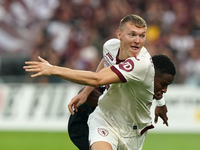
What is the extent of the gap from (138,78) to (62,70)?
35.9 inches

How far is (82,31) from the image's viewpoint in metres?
15.0

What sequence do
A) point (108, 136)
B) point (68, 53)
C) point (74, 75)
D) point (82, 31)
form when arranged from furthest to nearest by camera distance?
point (82, 31), point (68, 53), point (108, 136), point (74, 75)

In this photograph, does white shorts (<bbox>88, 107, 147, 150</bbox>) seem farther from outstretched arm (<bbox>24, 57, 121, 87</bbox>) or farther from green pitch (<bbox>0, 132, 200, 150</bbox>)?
green pitch (<bbox>0, 132, 200, 150</bbox>)

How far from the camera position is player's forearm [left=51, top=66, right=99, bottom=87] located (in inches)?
188

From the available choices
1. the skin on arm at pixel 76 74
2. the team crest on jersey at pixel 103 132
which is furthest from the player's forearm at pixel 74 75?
the team crest on jersey at pixel 103 132

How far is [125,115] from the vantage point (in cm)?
561

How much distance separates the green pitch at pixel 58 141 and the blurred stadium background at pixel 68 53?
0.08ft

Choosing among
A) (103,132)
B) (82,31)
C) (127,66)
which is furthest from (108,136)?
(82,31)

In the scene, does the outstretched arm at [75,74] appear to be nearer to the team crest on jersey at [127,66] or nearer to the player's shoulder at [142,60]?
the team crest on jersey at [127,66]

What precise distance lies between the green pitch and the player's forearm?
5720 millimetres

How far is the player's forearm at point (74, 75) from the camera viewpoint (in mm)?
4786

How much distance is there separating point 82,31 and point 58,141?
15.9ft

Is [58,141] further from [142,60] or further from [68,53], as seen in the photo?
[142,60]

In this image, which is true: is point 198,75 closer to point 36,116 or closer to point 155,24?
point 155,24
